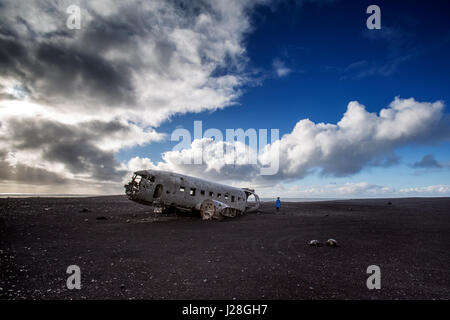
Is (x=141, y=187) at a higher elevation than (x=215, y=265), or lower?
higher

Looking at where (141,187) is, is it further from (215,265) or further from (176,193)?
(215,265)

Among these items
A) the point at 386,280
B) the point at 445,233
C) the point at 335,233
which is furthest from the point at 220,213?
the point at 445,233

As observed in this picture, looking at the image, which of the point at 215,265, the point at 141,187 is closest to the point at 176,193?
the point at 141,187

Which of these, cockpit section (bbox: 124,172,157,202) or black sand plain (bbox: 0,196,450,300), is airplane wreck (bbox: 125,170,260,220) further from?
black sand plain (bbox: 0,196,450,300)

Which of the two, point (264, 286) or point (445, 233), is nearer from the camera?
point (264, 286)

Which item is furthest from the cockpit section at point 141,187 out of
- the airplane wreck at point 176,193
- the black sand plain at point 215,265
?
the black sand plain at point 215,265

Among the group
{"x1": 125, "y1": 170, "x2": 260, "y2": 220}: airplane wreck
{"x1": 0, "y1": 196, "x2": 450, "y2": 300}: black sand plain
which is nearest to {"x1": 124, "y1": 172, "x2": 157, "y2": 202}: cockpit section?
{"x1": 125, "y1": 170, "x2": 260, "y2": 220}: airplane wreck

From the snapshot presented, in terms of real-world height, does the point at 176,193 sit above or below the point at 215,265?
above

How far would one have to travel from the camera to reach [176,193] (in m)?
19.9

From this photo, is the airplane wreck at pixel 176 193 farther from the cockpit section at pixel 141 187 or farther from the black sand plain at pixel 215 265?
the black sand plain at pixel 215 265

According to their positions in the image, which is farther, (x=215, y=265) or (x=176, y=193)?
(x=176, y=193)
